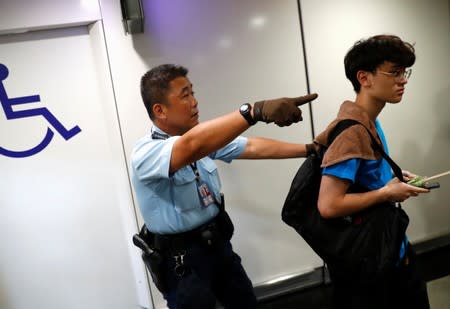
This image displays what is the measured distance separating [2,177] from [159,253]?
3.93ft

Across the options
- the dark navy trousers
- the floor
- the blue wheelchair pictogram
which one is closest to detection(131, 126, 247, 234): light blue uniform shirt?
the dark navy trousers

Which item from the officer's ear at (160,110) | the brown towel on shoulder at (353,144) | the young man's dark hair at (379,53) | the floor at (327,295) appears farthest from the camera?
the floor at (327,295)

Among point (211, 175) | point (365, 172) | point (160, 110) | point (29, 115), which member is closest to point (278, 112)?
point (365, 172)

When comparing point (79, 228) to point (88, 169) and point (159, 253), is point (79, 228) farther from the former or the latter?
point (159, 253)

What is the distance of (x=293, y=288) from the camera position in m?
2.52

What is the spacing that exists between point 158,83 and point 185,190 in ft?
1.39

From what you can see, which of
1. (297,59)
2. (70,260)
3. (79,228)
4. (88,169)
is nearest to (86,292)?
(70,260)

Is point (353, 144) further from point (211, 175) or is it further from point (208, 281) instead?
point (208, 281)

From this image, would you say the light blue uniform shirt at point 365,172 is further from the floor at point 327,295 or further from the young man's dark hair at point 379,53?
the floor at point 327,295

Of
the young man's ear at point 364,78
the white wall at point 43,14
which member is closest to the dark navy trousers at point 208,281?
the young man's ear at point 364,78

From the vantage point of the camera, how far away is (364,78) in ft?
4.59

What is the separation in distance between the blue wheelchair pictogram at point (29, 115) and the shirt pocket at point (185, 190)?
3.28ft

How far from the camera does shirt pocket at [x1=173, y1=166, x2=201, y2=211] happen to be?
1.51 meters

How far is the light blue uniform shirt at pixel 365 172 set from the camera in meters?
1.26
